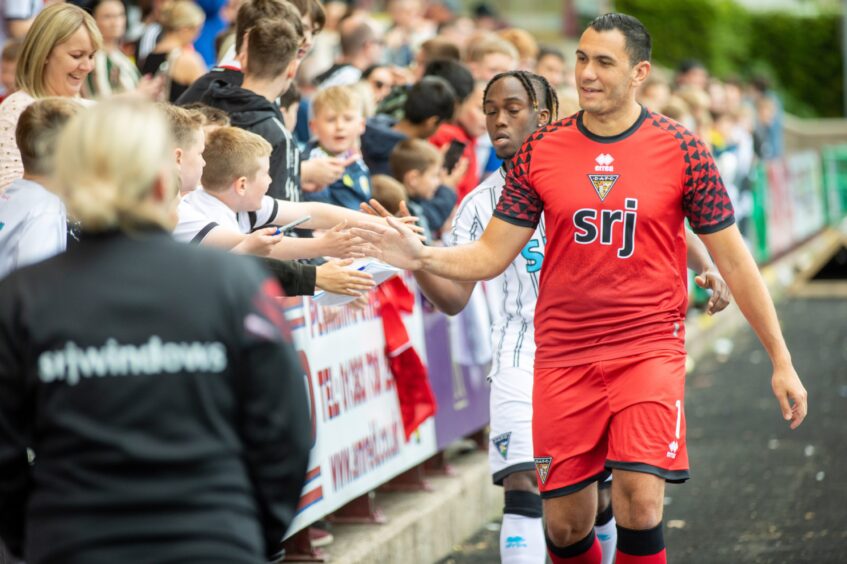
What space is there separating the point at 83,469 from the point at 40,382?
22 centimetres

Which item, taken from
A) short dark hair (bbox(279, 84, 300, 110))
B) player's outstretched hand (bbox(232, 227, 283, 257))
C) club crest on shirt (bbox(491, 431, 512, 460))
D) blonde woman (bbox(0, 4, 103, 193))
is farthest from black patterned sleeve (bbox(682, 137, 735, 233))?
short dark hair (bbox(279, 84, 300, 110))

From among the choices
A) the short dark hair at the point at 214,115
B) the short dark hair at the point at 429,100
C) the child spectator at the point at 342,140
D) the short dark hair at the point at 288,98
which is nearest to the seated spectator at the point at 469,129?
the short dark hair at the point at 429,100

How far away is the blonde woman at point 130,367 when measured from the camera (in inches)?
124

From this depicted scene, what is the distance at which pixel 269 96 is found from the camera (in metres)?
6.90

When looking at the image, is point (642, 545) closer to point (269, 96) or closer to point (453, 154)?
point (269, 96)

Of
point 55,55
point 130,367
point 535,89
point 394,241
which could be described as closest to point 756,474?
point 535,89

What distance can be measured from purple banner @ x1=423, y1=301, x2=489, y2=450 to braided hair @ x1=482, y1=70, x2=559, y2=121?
1.96 metres

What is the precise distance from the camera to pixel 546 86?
6.72 meters

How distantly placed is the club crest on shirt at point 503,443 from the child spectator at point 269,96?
4.88 ft

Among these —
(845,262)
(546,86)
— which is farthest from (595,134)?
(845,262)

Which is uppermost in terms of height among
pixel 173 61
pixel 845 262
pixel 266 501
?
pixel 173 61

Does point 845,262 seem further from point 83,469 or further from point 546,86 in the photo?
point 83,469

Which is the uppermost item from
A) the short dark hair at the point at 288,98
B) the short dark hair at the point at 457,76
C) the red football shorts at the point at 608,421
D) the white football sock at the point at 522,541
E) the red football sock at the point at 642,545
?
the short dark hair at the point at 457,76

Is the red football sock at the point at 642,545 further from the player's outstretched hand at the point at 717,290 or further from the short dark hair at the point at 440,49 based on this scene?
the short dark hair at the point at 440,49
